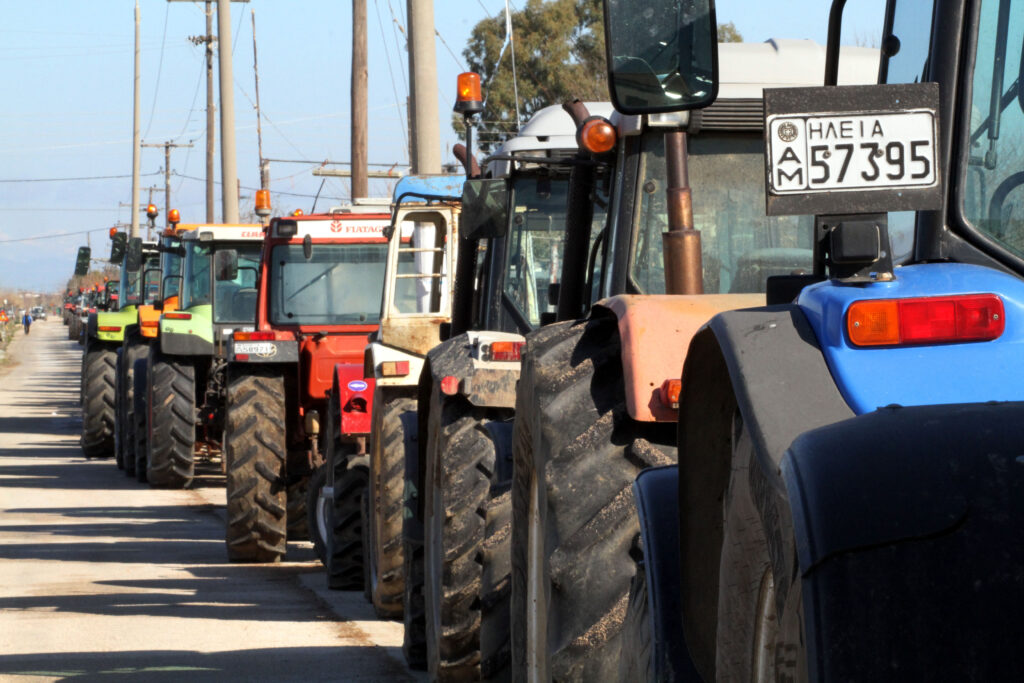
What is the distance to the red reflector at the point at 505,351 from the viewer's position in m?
5.96

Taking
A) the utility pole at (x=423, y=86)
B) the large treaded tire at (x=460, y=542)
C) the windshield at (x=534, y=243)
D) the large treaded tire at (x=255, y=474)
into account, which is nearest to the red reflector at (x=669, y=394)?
the large treaded tire at (x=460, y=542)

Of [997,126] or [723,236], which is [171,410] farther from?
[997,126]

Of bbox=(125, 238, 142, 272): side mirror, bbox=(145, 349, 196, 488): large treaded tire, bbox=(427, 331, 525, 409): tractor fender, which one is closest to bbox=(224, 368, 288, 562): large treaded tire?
bbox=(145, 349, 196, 488): large treaded tire

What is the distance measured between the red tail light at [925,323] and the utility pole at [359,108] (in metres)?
21.1

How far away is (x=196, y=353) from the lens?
49.2 feet

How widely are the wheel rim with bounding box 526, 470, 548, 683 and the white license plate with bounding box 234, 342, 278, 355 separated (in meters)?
7.08

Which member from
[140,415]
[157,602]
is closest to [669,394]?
[157,602]

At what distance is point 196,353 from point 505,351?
9.49 meters

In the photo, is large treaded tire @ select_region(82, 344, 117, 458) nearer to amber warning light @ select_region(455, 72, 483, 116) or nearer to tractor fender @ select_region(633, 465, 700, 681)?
amber warning light @ select_region(455, 72, 483, 116)

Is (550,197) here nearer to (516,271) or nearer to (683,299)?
(516,271)

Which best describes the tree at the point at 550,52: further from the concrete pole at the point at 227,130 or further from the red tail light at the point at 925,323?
the red tail light at the point at 925,323

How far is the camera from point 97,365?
20.3 metres

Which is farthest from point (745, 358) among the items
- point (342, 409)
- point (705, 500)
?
point (342, 409)

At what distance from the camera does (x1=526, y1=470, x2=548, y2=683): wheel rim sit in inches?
156
